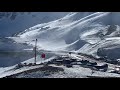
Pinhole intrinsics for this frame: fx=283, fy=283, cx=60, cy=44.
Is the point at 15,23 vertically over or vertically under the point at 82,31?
over

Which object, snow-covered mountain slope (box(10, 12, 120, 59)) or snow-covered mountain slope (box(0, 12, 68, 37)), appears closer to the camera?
snow-covered mountain slope (box(0, 12, 68, 37))

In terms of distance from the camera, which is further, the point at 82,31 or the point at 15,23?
the point at 15,23

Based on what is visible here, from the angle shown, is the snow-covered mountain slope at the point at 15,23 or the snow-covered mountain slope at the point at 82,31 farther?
the snow-covered mountain slope at the point at 82,31

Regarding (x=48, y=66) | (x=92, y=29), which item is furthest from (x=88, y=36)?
(x=48, y=66)
